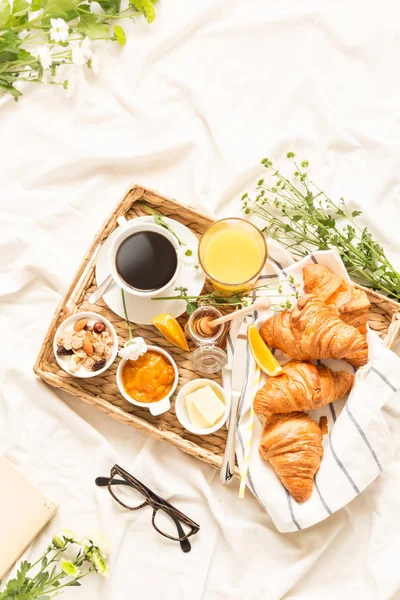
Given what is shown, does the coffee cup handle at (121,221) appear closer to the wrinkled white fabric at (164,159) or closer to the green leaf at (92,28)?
the wrinkled white fabric at (164,159)

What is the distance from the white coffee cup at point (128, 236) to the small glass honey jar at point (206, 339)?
12 centimetres

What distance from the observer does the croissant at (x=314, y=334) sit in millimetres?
1563

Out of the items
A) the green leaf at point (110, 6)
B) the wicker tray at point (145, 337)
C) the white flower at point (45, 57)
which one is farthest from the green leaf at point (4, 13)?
the wicker tray at point (145, 337)

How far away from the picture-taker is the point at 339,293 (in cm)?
166

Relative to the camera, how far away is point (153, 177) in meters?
1.98

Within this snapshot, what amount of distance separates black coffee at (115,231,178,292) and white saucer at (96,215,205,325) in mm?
62

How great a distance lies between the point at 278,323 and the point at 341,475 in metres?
0.44

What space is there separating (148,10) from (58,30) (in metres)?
0.30

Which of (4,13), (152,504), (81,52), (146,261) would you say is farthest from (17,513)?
(4,13)

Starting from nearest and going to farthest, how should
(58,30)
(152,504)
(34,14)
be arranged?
(152,504) < (58,30) < (34,14)

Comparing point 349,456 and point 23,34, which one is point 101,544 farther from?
point 23,34

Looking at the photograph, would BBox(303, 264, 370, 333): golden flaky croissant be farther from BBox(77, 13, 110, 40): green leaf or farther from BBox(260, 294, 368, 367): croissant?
BBox(77, 13, 110, 40): green leaf

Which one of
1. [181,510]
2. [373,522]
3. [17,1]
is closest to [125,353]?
[181,510]

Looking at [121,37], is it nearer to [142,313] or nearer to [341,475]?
[142,313]
